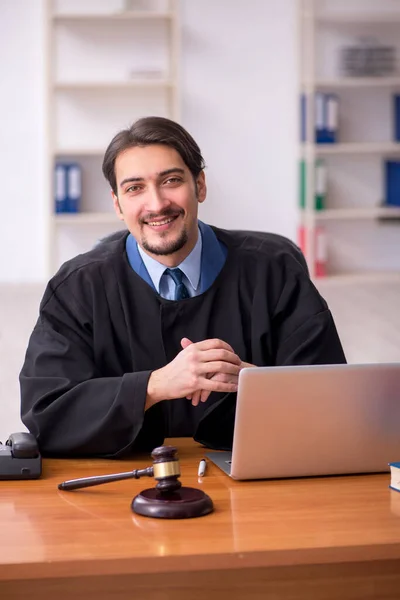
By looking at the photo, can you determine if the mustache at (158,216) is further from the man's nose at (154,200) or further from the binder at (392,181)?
the binder at (392,181)

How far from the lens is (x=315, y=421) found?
1.66 metres

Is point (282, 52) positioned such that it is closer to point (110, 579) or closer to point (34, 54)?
point (34, 54)

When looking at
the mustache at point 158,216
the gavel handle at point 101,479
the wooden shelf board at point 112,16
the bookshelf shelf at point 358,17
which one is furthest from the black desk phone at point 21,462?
the bookshelf shelf at point 358,17

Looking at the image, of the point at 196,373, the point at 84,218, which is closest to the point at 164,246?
the point at 196,373

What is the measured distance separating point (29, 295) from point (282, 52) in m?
3.92

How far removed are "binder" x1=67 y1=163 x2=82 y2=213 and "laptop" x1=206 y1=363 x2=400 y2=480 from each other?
463 centimetres

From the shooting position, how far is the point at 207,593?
56.0 inches

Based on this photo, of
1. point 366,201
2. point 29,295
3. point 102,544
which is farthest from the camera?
point 366,201

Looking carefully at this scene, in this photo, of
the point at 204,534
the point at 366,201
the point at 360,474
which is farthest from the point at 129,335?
the point at 366,201

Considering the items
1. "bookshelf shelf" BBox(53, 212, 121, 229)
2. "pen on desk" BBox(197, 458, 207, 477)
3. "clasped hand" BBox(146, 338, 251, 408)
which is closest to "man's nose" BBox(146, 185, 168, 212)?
"clasped hand" BBox(146, 338, 251, 408)

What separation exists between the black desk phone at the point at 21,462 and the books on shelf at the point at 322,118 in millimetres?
4801

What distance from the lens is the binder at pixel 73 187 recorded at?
20.1ft

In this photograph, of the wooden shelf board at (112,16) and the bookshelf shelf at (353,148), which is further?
the bookshelf shelf at (353,148)

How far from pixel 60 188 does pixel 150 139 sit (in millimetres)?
3985
